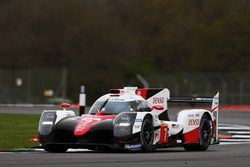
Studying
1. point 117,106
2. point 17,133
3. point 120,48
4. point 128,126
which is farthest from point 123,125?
point 120,48

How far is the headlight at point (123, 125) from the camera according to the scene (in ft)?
58.5

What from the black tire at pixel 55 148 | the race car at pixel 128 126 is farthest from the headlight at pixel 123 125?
the black tire at pixel 55 148

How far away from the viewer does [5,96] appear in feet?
186

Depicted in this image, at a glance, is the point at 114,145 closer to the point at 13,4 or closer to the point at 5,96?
the point at 5,96

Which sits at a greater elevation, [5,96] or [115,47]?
[115,47]

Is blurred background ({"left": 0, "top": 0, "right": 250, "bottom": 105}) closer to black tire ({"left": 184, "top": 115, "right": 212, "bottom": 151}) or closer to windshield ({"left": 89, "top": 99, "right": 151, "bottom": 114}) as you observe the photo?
black tire ({"left": 184, "top": 115, "right": 212, "bottom": 151})

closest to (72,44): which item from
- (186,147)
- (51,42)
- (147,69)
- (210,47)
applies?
(51,42)

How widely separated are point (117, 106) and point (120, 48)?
5195cm

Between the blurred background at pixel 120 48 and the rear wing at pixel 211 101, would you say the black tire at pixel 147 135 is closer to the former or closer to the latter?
the rear wing at pixel 211 101

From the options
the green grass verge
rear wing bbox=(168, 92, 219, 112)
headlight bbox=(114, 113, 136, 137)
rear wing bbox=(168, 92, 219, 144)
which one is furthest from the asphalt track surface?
rear wing bbox=(168, 92, 219, 112)

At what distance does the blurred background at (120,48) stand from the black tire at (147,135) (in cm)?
3792

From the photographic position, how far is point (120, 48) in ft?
233

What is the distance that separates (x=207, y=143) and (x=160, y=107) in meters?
1.77

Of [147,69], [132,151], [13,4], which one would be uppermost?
[13,4]
